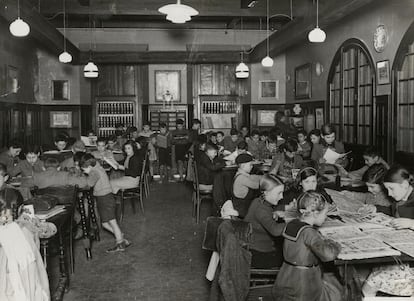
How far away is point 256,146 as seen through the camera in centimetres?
1052

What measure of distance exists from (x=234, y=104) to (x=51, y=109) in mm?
5867

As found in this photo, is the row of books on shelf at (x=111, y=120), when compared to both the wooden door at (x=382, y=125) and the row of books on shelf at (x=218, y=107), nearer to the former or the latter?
the row of books on shelf at (x=218, y=107)

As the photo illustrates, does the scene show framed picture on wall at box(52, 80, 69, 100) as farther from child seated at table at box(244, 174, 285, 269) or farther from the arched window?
child seated at table at box(244, 174, 285, 269)

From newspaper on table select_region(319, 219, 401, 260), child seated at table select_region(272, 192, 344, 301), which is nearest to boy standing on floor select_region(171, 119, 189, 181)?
newspaper on table select_region(319, 219, 401, 260)

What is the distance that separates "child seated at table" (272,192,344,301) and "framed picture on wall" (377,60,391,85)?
5441 mm

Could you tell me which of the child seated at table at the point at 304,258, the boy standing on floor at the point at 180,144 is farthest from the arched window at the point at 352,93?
the child seated at table at the point at 304,258

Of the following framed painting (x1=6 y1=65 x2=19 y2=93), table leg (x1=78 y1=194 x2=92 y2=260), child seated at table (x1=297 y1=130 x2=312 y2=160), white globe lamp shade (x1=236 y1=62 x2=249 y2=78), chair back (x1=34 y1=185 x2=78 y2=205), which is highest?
white globe lamp shade (x1=236 y1=62 x2=249 y2=78)

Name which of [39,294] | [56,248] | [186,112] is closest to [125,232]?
[56,248]

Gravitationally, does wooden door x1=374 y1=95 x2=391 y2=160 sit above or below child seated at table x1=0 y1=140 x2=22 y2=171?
above

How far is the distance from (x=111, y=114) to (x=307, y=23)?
805cm

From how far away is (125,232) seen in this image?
7051 mm

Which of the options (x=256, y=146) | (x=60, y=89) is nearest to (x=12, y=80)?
(x=60, y=89)

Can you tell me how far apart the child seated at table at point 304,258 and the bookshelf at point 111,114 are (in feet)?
41.6

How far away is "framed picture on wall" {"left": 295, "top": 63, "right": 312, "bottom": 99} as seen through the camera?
1236cm
